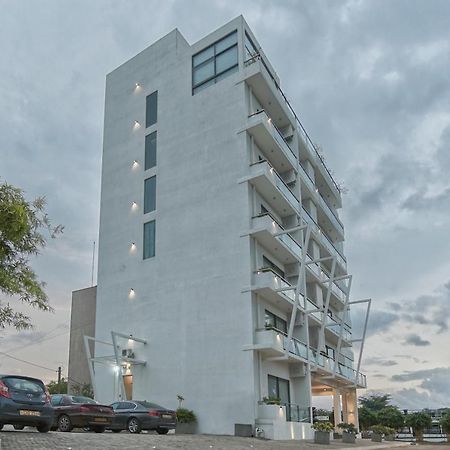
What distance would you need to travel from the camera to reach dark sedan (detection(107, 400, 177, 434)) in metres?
22.7

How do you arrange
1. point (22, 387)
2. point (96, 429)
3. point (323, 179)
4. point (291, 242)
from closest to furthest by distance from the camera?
point (22, 387) < point (96, 429) < point (291, 242) < point (323, 179)

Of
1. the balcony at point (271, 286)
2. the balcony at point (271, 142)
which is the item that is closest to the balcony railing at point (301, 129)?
the balcony at point (271, 142)

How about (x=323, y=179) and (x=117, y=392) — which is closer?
(x=117, y=392)

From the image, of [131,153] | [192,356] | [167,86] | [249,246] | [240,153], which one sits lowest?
[192,356]

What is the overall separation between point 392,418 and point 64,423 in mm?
42491

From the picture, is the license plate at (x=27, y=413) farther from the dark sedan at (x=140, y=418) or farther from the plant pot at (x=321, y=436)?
the plant pot at (x=321, y=436)

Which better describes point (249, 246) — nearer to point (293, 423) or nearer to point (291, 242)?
point (291, 242)

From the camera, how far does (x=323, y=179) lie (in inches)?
1898

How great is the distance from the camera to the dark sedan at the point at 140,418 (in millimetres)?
22734

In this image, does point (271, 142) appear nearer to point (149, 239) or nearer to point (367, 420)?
point (149, 239)

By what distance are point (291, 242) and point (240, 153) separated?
6413 mm

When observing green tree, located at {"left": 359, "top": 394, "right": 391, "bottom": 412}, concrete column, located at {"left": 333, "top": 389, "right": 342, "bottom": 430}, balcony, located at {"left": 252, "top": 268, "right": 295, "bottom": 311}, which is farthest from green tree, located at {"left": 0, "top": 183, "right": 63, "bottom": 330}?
green tree, located at {"left": 359, "top": 394, "right": 391, "bottom": 412}

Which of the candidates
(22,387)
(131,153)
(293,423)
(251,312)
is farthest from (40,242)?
(131,153)

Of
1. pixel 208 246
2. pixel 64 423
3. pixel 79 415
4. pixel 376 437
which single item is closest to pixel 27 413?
pixel 79 415
